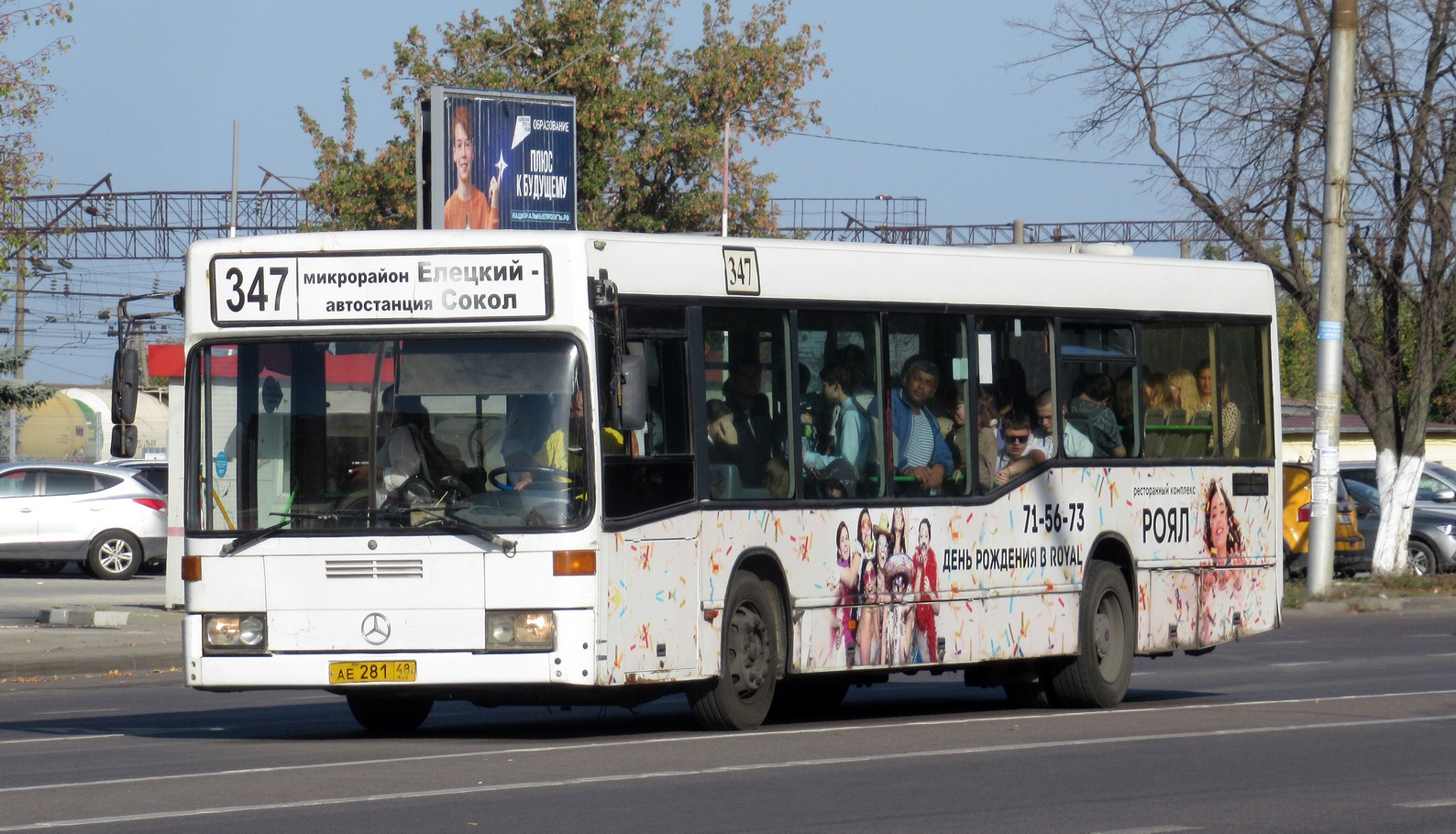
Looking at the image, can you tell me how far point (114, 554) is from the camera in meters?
32.3

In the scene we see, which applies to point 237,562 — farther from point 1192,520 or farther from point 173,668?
point 173,668

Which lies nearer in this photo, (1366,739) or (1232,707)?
(1366,739)

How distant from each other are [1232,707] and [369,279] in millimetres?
6329

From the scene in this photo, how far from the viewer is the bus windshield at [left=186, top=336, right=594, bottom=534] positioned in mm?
11469

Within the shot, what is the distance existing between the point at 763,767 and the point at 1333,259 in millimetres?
17212

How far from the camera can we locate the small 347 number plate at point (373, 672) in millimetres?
11453

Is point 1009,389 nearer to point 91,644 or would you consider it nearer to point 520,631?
point 520,631

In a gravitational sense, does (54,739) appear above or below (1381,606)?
above

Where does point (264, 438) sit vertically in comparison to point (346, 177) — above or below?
below

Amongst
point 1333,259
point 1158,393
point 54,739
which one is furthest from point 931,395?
point 1333,259

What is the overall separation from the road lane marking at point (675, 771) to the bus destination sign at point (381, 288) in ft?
7.50

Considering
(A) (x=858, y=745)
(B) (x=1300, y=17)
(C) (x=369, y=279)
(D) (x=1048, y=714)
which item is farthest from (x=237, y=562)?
(B) (x=1300, y=17)

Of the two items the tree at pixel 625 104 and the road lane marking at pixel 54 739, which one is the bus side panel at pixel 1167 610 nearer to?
the road lane marking at pixel 54 739

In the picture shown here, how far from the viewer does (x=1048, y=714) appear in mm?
14297
